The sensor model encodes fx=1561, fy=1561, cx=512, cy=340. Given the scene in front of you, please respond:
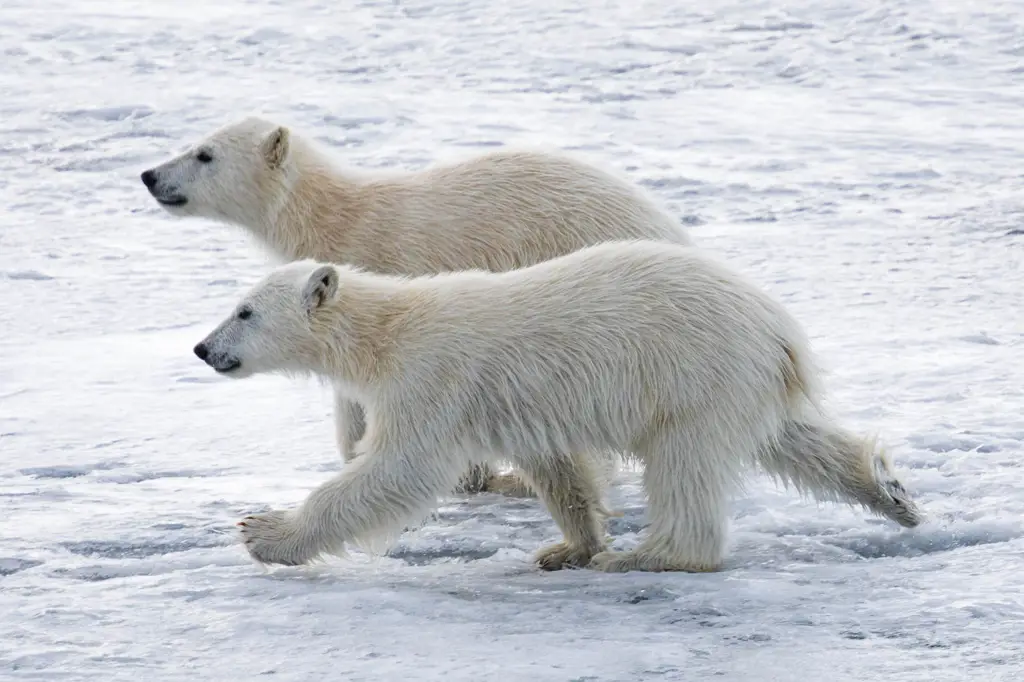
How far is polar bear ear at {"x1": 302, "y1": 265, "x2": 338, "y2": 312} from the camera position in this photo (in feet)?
15.4

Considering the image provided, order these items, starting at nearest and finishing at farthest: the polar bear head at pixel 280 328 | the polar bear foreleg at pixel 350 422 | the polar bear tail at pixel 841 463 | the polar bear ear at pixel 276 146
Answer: the polar bear tail at pixel 841 463, the polar bear head at pixel 280 328, the polar bear foreleg at pixel 350 422, the polar bear ear at pixel 276 146

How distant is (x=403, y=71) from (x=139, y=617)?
8185 millimetres

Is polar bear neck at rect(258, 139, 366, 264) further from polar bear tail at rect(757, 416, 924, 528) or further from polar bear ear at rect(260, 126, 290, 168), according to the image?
polar bear tail at rect(757, 416, 924, 528)

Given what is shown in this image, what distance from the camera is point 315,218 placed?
5648mm

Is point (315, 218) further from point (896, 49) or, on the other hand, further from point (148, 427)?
point (896, 49)

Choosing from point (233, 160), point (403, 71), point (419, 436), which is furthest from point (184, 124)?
point (419, 436)

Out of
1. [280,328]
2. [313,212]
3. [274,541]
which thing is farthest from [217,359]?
[313,212]

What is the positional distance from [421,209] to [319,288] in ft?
3.05

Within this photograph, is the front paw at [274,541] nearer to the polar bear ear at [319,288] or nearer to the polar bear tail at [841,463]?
the polar bear ear at [319,288]

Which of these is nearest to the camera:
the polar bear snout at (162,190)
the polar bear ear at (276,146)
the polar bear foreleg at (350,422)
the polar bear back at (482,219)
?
the polar bear foreleg at (350,422)

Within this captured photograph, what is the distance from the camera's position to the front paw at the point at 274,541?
14.8 feet

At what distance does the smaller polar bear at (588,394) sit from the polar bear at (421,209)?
761mm

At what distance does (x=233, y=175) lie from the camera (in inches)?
229

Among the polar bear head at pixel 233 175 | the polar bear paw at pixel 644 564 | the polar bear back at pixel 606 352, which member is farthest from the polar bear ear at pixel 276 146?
the polar bear paw at pixel 644 564
